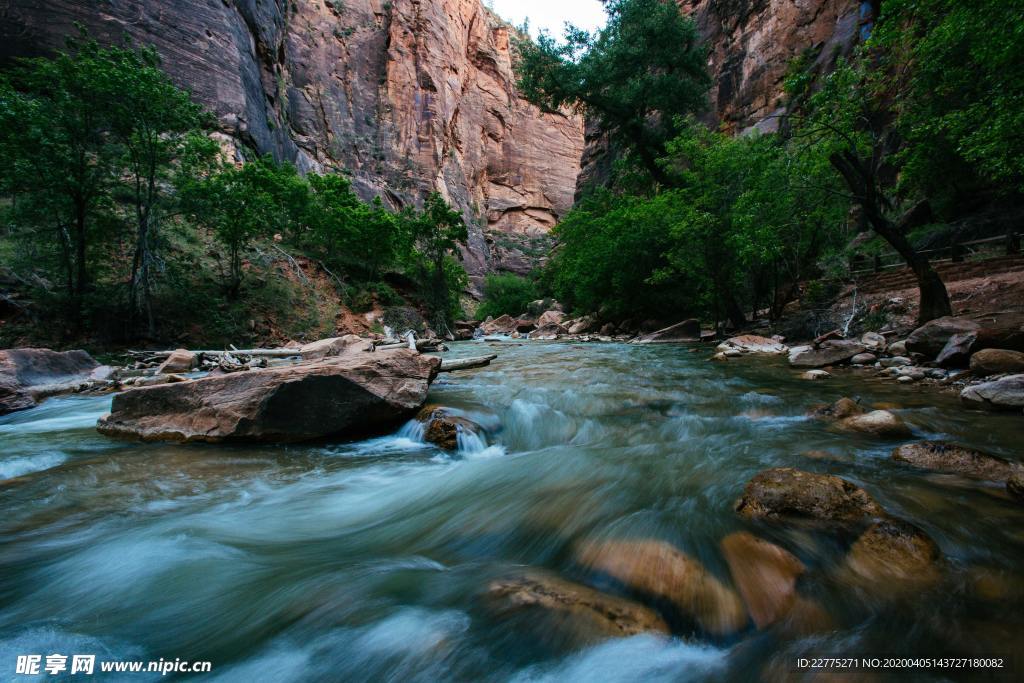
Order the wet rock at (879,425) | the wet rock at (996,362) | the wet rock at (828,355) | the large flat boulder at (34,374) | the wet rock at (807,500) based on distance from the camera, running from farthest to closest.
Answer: the wet rock at (828,355) → the large flat boulder at (34,374) → the wet rock at (996,362) → the wet rock at (879,425) → the wet rock at (807,500)

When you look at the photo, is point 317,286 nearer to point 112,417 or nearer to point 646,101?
point 112,417

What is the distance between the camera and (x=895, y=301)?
1041cm

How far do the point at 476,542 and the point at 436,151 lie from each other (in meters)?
53.1

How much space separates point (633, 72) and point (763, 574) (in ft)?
89.6

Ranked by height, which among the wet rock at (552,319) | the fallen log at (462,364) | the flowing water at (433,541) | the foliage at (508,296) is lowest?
the flowing water at (433,541)

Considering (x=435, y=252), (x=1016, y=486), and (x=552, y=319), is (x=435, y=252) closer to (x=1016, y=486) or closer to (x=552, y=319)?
(x=552, y=319)

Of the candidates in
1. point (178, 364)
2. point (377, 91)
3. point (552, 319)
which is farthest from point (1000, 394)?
point (377, 91)

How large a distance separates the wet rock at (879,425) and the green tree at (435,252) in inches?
888

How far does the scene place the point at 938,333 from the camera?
6.80m

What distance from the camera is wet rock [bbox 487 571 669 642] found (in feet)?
5.26

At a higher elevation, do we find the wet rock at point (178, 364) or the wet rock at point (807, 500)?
the wet rock at point (178, 364)

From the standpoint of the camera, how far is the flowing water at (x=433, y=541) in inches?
61.6

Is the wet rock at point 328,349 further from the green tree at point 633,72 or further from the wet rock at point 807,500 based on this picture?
the green tree at point 633,72

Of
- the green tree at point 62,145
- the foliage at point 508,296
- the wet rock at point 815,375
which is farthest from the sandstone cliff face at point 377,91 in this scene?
the wet rock at point 815,375
